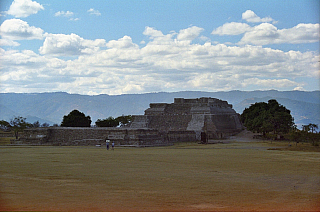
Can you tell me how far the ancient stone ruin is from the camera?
40625 mm

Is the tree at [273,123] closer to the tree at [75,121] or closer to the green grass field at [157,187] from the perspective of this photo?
the tree at [75,121]

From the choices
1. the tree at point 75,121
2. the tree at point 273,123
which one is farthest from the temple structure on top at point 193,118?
the tree at point 75,121

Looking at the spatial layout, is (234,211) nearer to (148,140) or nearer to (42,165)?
(42,165)

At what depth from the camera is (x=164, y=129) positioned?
58.0 meters

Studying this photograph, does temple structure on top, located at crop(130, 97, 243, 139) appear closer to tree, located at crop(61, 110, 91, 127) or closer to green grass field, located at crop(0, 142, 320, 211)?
tree, located at crop(61, 110, 91, 127)

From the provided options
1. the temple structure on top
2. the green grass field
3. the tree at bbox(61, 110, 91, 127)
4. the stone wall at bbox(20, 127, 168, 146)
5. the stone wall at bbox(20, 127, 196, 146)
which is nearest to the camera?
the green grass field

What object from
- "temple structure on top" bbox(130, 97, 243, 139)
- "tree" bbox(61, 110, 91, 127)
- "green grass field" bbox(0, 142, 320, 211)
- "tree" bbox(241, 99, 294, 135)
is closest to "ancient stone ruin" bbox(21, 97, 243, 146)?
"temple structure on top" bbox(130, 97, 243, 139)

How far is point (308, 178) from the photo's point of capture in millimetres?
16109

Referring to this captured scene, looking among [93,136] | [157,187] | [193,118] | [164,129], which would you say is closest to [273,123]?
[193,118]

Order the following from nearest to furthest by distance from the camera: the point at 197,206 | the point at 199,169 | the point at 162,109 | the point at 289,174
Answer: the point at 197,206 < the point at 289,174 < the point at 199,169 < the point at 162,109

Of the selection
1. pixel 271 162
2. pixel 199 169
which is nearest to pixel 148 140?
pixel 271 162

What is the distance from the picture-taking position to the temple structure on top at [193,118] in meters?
55.7

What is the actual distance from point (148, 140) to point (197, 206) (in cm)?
2875

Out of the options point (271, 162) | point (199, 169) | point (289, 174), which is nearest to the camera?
point (289, 174)
